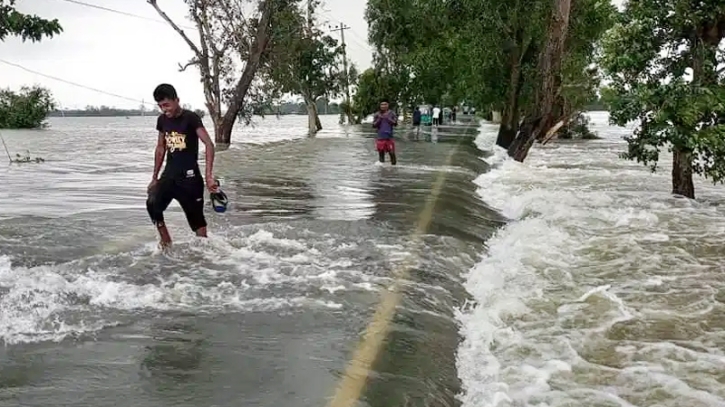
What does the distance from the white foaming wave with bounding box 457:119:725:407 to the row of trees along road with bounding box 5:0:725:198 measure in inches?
64.8

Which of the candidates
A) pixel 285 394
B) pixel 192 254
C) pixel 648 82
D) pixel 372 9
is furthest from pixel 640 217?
pixel 372 9

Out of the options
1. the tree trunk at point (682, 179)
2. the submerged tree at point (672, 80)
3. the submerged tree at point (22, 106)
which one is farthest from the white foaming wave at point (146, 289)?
the submerged tree at point (22, 106)

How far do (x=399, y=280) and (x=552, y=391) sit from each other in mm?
2239

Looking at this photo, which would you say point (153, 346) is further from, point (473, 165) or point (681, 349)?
point (473, 165)

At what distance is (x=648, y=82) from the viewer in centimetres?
1247

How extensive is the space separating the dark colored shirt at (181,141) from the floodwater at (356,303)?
2.83ft

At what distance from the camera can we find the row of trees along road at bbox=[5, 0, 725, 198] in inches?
462

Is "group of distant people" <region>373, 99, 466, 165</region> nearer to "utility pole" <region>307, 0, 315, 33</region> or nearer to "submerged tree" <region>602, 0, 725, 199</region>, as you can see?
"submerged tree" <region>602, 0, 725, 199</region>

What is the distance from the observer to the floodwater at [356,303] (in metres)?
4.37

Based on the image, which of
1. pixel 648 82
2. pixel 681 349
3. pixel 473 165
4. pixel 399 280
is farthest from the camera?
pixel 473 165

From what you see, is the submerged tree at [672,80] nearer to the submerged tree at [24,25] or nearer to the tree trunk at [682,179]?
the tree trunk at [682,179]

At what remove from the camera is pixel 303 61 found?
43.7 m

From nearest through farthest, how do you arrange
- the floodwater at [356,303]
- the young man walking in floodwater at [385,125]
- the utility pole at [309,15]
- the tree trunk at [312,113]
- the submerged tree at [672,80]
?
the floodwater at [356,303]
the submerged tree at [672,80]
the young man walking in floodwater at [385,125]
the utility pole at [309,15]
the tree trunk at [312,113]

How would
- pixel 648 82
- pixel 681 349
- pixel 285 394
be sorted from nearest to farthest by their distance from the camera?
pixel 285 394 < pixel 681 349 < pixel 648 82
